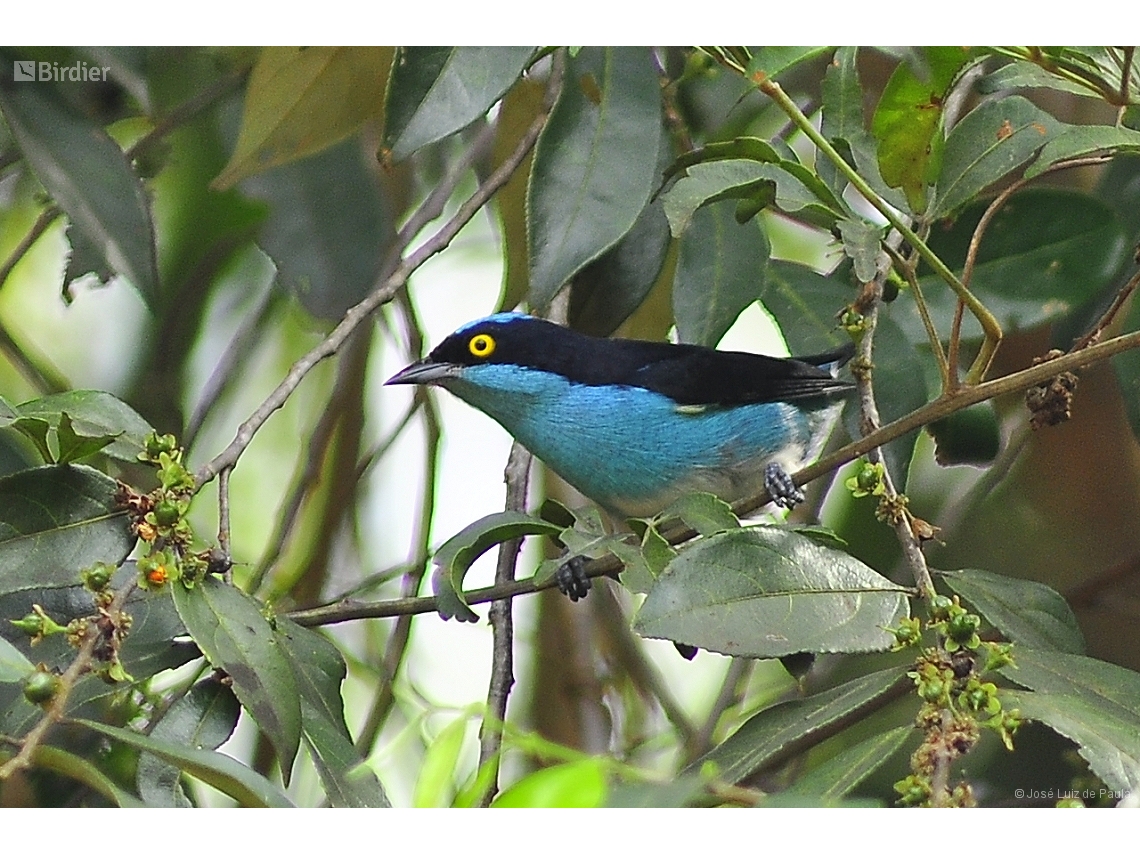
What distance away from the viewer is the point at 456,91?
2154mm

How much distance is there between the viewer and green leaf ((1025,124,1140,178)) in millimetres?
1838

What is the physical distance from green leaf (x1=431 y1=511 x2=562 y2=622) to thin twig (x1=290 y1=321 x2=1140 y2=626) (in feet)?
0.15

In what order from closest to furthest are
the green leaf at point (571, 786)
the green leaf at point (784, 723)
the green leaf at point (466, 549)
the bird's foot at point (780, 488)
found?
the green leaf at point (571, 786) → the green leaf at point (784, 723) → the green leaf at point (466, 549) → the bird's foot at point (780, 488)

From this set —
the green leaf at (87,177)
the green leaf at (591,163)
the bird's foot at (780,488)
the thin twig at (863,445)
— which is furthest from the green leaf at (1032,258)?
the green leaf at (87,177)

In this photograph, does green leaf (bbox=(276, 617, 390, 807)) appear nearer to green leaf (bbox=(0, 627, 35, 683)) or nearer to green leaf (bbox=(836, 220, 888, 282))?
green leaf (bbox=(0, 627, 35, 683))

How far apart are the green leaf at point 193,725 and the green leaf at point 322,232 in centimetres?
144

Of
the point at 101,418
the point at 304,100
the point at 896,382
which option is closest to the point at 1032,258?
the point at 896,382

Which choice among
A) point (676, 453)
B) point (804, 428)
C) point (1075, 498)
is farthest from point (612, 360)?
point (1075, 498)

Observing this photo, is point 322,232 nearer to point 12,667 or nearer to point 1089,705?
point 12,667

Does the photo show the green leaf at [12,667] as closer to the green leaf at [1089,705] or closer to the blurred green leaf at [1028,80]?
the green leaf at [1089,705]

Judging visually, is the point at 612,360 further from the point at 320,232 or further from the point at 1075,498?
the point at 1075,498

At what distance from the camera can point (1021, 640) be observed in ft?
6.72

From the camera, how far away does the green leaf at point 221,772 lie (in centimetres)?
149

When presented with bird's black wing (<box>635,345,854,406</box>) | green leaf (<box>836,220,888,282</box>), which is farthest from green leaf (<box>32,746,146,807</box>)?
bird's black wing (<box>635,345,854,406</box>)
